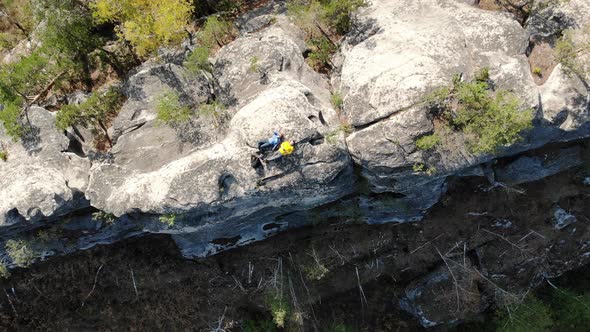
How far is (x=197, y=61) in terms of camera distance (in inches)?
547

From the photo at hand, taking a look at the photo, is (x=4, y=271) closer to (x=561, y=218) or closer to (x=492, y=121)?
(x=492, y=121)

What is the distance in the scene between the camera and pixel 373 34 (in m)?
13.9

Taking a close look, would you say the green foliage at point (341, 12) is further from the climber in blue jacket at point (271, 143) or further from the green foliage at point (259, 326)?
the green foliage at point (259, 326)

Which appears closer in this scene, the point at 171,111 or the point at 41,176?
the point at 41,176

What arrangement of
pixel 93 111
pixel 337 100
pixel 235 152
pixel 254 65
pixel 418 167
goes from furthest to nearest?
pixel 93 111 → pixel 337 100 → pixel 254 65 → pixel 418 167 → pixel 235 152

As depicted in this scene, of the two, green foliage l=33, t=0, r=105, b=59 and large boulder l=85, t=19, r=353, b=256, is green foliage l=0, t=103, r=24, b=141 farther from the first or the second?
large boulder l=85, t=19, r=353, b=256

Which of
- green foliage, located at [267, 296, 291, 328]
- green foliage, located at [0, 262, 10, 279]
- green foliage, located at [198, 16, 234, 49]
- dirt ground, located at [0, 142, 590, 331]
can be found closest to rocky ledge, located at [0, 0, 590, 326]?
green foliage, located at [198, 16, 234, 49]

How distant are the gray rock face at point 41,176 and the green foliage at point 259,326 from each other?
843 cm

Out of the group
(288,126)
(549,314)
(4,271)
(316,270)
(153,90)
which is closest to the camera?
(288,126)

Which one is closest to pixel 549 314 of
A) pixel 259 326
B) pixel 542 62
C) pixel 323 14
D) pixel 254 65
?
pixel 542 62

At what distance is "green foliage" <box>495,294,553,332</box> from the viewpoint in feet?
60.2

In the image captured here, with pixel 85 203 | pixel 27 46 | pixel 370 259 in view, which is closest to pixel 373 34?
pixel 370 259

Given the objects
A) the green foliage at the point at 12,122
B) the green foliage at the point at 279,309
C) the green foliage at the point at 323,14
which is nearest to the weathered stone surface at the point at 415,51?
the green foliage at the point at 323,14

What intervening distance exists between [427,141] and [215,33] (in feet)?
25.4
